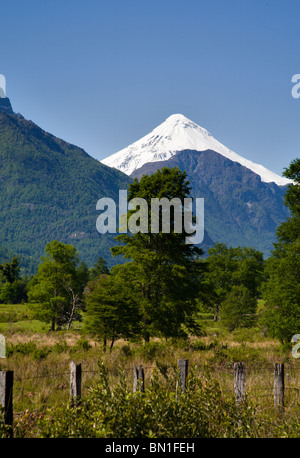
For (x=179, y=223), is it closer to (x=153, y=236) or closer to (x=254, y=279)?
(x=153, y=236)

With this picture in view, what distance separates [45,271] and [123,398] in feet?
122

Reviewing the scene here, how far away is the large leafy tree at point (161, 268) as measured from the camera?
74.4 ft

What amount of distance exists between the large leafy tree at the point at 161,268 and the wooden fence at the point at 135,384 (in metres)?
14.1

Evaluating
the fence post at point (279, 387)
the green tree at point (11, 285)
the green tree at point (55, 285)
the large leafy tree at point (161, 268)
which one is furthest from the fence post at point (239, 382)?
the green tree at point (11, 285)

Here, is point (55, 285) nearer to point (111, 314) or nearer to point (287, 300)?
point (111, 314)

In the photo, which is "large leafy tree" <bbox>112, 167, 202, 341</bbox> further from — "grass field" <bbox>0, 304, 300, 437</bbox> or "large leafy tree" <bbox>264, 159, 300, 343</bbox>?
"large leafy tree" <bbox>264, 159, 300, 343</bbox>

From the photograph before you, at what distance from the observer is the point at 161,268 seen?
23.1 m

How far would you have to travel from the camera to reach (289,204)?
949 inches

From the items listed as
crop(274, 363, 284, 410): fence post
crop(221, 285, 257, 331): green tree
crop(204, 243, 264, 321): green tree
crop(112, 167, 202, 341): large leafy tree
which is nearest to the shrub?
crop(274, 363, 284, 410): fence post

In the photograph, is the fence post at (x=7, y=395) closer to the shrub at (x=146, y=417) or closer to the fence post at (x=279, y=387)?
the shrub at (x=146, y=417)

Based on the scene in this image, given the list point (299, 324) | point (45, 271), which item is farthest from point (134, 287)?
point (45, 271)

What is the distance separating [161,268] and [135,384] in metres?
15.6

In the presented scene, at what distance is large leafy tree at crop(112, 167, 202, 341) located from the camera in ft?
74.4
